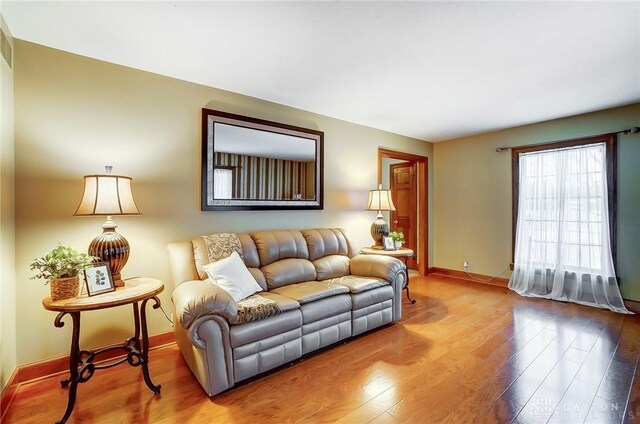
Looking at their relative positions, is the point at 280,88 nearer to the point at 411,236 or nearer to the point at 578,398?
the point at 578,398

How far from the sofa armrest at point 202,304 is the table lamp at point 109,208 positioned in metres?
0.52

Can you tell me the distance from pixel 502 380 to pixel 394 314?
1104mm

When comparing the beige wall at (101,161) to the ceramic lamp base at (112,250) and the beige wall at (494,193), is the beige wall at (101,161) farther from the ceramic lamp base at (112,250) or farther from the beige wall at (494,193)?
the beige wall at (494,193)

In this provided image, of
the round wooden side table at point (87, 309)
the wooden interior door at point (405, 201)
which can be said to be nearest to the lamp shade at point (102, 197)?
the round wooden side table at point (87, 309)

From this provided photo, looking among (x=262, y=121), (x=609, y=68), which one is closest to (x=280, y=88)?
(x=262, y=121)

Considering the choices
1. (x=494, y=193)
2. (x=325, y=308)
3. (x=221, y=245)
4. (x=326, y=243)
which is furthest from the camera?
(x=494, y=193)

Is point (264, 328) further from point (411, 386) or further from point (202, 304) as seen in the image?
point (411, 386)

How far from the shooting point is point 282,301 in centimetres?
224

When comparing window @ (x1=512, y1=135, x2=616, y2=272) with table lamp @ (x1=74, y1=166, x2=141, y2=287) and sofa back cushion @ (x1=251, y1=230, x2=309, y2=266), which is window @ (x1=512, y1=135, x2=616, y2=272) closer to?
sofa back cushion @ (x1=251, y1=230, x2=309, y2=266)

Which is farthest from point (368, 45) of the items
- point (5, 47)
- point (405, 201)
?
point (405, 201)

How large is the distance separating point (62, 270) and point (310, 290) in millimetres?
1668

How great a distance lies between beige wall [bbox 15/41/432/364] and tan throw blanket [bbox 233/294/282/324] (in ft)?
3.23

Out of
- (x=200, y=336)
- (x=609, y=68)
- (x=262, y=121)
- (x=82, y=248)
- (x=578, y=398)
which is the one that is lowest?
(x=578, y=398)

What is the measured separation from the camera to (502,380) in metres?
2.03
